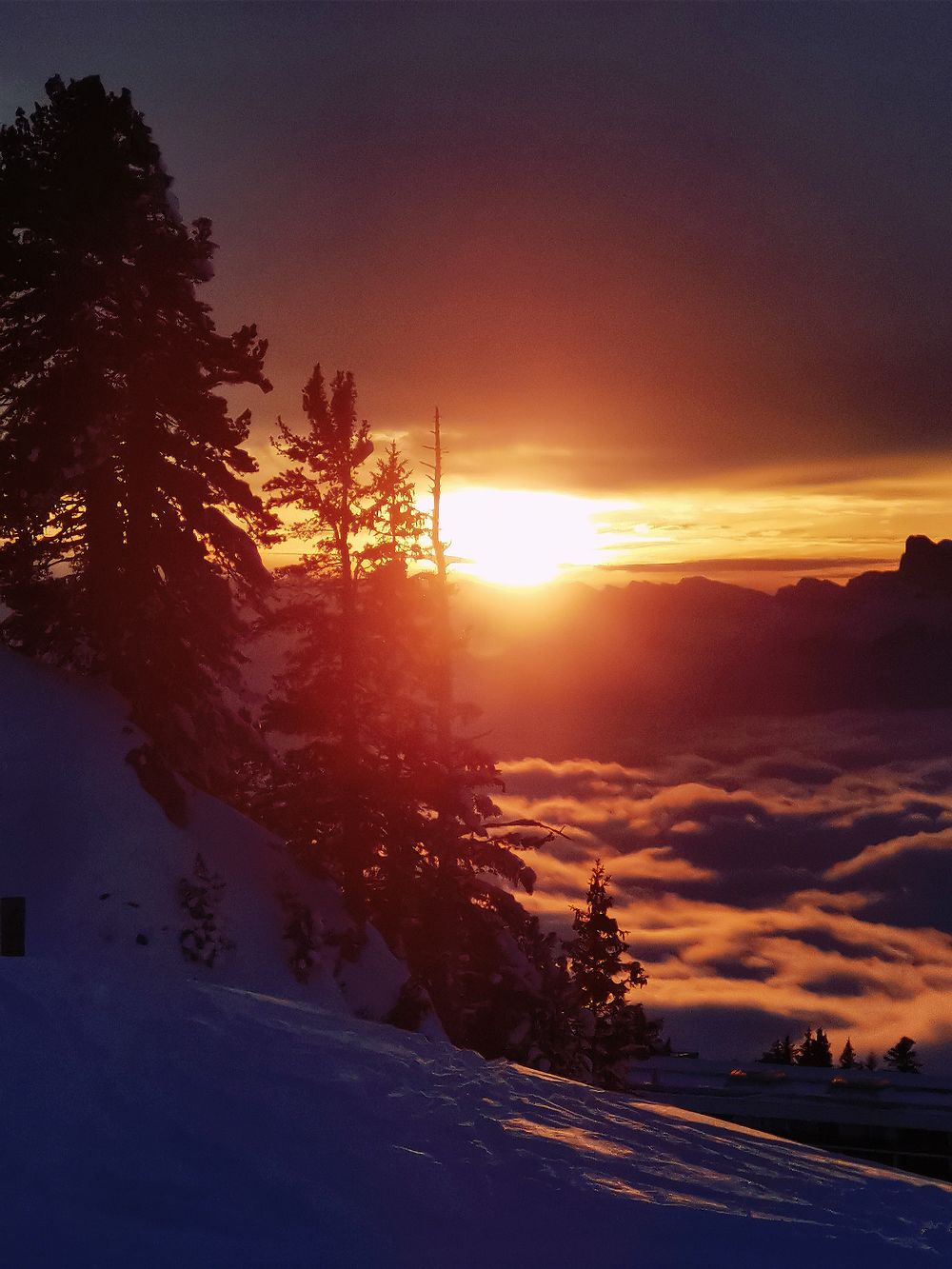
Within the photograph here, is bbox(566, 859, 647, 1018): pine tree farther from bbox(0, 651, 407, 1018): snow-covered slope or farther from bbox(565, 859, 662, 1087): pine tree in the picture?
bbox(0, 651, 407, 1018): snow-covered slope

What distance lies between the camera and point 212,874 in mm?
21500

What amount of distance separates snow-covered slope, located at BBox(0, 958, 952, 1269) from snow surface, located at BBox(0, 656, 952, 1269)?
0.02 meters

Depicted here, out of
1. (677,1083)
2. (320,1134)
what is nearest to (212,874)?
(320,1134)

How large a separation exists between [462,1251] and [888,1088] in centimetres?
4805

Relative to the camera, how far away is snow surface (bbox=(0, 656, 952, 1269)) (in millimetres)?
7422

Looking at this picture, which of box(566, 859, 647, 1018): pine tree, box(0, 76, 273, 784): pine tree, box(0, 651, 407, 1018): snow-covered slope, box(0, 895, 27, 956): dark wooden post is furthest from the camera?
box(566, 859, 647, 1018): pine tree

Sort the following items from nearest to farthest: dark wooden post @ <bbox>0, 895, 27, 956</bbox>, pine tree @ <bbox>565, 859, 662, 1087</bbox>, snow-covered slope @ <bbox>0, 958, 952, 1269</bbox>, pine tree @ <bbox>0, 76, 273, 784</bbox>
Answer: snow-covered slope @ <bbox>0, 958, 952, 1269</bbox>
dark wooden post @ <bbox>0, 895, 27, 956</bbox>
pine tree @ <bbox>0, 76, 273, 784</bbox>
pine tree @ <bbox>565, 859, 662, 1087</bbox>

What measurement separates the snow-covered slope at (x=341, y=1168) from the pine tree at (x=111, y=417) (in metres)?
12.8

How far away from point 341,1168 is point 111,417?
18.2 meters

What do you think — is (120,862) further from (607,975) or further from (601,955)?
(607,975)

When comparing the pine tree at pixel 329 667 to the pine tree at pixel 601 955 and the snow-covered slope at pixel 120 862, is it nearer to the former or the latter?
the snow-covered slope at pixel 120 862

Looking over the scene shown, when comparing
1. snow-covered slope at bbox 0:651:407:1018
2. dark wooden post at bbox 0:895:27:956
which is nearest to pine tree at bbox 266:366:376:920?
snow-covered slope at bbox 0:651:407:1018

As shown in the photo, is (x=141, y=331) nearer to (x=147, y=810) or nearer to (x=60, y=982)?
(x=147, y=810)

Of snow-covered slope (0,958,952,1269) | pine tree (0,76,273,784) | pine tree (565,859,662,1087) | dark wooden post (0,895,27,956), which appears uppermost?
pine tree (0,76,273,784)
